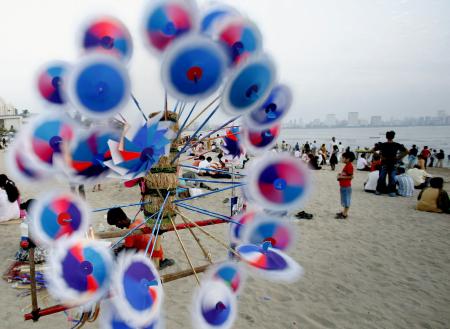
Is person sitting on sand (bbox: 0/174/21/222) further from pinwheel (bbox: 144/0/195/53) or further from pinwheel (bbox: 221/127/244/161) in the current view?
pinwheel (bbox: 144/0/195/53)

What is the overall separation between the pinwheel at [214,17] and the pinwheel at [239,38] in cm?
6

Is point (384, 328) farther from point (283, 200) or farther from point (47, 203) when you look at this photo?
point (47, 203)

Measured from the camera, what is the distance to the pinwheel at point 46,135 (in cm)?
157

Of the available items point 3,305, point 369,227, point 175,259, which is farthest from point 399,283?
point 3,305

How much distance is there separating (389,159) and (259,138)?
7.82 metres

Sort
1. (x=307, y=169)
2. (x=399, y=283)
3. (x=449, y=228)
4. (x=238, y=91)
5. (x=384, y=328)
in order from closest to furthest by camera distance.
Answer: (x=238, y=91), (x=307, y=169), (x=384, y=328), (x=399, y=283), (x=449, y=228)

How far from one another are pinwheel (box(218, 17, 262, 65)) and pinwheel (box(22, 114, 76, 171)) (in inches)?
38.4

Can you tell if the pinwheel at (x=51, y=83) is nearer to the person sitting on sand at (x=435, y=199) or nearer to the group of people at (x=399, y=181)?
the group of people at (x=399, y=181)

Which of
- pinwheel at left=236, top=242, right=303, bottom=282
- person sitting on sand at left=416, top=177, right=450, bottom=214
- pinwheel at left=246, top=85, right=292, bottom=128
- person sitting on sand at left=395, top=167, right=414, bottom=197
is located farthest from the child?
pinwheel at left=236, top=242, right=303, bottom=282

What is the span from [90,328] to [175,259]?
1610 millimetres

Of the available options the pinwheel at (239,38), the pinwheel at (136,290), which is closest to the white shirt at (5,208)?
the pinwheel at (136,290)

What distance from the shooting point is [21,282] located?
3.49 m

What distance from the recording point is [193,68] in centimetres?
137

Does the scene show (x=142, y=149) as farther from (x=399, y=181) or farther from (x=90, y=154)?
(x=399, y=181)
